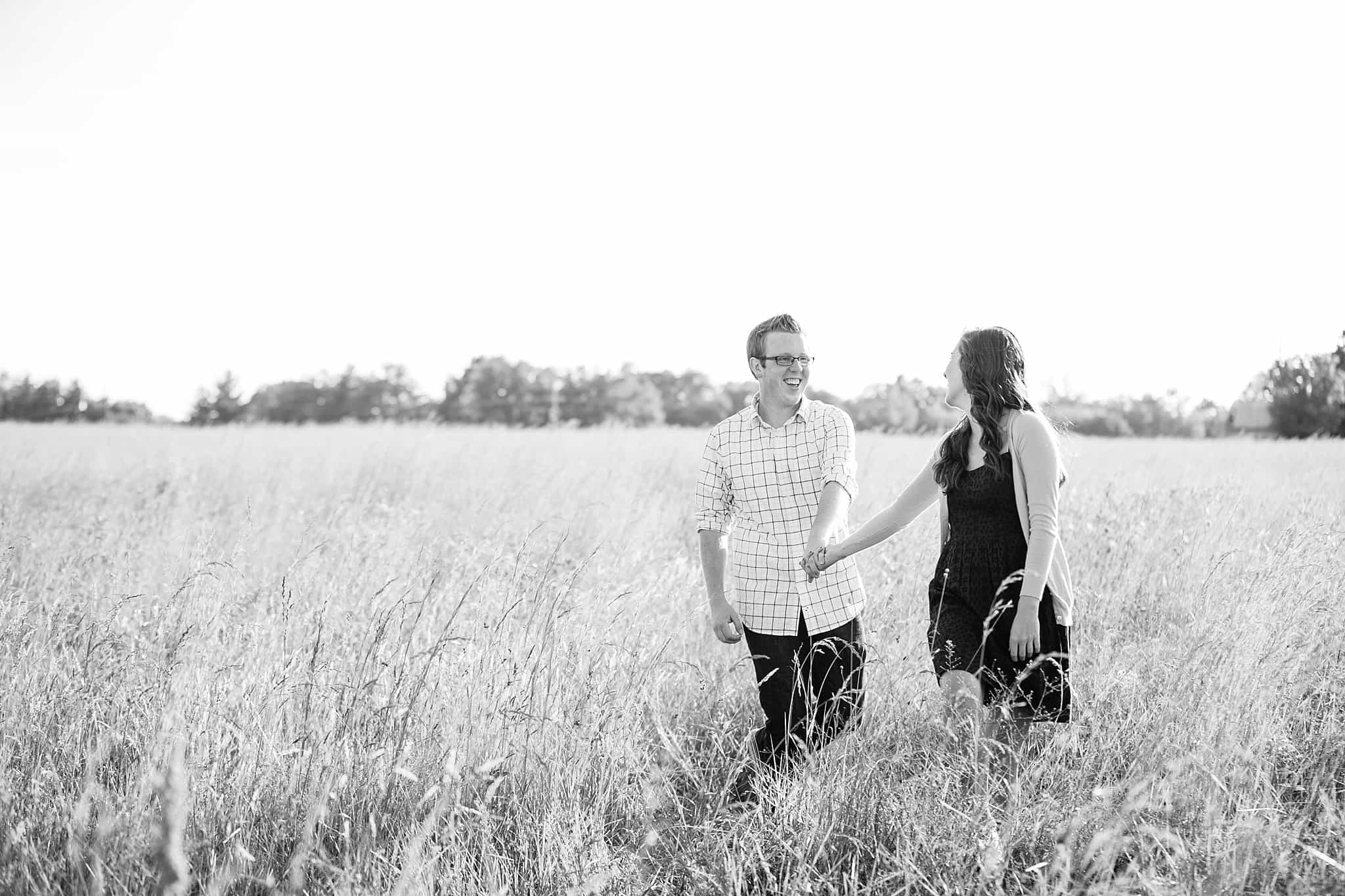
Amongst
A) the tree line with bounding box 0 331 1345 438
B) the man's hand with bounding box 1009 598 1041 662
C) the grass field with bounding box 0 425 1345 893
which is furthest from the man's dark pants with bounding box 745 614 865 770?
the tree line with bounding box 0 331 1345 438

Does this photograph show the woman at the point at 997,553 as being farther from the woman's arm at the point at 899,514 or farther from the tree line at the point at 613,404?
the tree line at the point at 613,404

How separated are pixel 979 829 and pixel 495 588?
205cm

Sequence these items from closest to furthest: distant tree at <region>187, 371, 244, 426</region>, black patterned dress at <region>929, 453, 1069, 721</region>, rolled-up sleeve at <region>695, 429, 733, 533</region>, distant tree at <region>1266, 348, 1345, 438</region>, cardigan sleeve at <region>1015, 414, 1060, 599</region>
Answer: cardigan sleeve at <region>1015, 414, 1060, 599</region>, black patterned dress at <region>929, 453, 1069, 721</region>, rolled-up sleeve at <region>695, 429, 733, 533</region>, distant tree at <region>1266, 348, 1345, 438</region>, distant tree at <region>187, 371, 244, 426</region>

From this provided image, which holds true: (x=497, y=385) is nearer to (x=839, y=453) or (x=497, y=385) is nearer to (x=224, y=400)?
(x=224, y=400)

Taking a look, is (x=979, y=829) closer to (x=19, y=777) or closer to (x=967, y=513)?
(x=967, y=513)

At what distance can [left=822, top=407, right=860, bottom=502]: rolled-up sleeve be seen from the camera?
2.60 m

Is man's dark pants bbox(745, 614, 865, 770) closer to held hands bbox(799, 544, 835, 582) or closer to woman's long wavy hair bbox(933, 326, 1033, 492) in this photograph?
held hands bbox(799, 544, 835, 582)

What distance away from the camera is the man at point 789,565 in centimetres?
266

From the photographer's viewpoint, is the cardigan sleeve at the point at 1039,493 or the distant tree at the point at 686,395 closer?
the cardigan sleeve at the point at 1039,493

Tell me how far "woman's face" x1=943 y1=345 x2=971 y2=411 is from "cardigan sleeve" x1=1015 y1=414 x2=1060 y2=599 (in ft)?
0.74

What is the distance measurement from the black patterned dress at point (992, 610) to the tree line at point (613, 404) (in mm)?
11536

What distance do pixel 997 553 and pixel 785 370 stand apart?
0.92 metres

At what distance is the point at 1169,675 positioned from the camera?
2820 millimetres

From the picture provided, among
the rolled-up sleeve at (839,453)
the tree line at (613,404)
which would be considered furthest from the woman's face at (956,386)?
the tree line at (613,404)
